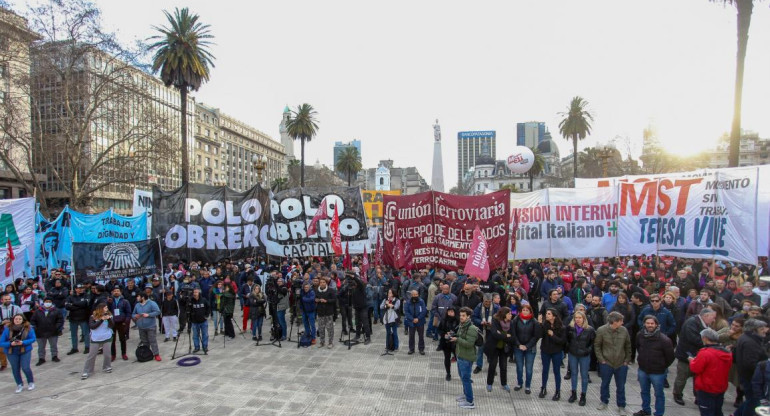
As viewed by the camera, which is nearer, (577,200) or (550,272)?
(550,272)

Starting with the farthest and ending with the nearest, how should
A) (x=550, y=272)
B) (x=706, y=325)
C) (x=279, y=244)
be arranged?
(x=279, y=244) < (x=550, y=272) < (x=706, y=325)

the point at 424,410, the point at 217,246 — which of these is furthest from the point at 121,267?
the point at 424,410

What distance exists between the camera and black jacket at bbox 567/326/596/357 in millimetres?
7066

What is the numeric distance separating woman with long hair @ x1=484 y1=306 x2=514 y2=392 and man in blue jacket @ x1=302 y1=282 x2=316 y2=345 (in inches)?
196

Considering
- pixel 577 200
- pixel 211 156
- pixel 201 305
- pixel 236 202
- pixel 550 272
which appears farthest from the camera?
pixel 211 156

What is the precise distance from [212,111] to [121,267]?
8696 centimetres

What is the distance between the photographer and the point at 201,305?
10172 millimetres

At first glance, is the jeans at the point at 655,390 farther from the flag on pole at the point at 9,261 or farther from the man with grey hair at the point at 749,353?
the flag on pole at the point at 9,261

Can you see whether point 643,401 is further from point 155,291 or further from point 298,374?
point 155,291

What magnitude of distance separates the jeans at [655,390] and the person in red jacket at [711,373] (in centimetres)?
53

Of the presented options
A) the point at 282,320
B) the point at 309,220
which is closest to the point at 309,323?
the point at 282,320

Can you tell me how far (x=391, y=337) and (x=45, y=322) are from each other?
8.41m

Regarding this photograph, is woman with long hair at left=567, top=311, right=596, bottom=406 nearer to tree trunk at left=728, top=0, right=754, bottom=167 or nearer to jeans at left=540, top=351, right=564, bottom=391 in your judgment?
jeans at left=540, top=351, right=564, bottom=391

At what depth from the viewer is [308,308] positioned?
10.9 meters
